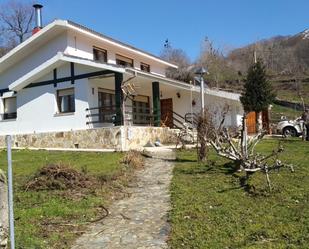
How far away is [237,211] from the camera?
786 centimetres

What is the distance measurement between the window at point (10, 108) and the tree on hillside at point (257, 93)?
1401cm

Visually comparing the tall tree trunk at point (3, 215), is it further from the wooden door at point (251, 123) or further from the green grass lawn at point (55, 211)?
the wooden door at point (251, 123)

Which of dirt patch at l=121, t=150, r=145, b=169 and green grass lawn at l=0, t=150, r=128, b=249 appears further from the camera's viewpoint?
dirt patch at l=121, t=150, r=145, b=169

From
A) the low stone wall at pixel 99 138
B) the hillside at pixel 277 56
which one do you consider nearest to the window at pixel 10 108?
the low stone wall at pixel 99 138

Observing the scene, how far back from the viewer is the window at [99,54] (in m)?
25.2

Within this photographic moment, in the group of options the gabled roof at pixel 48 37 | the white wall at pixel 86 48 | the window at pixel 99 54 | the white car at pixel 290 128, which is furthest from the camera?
the white car at pixel 290 128

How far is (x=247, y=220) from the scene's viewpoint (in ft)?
24.0

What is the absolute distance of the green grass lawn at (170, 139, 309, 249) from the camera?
644cm

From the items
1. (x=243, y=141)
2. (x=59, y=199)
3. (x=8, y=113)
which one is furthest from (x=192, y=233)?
(x=8, y=113)

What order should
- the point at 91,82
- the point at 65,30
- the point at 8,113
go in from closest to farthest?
the point at 91,82 < the point at 65,30 < the point at 8,113

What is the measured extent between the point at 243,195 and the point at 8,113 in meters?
19.0

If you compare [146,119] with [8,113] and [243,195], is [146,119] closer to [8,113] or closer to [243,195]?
[8,113]

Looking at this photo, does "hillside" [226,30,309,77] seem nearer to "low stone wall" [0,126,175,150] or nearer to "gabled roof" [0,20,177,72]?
"gabled roof" [0,20,177,72]

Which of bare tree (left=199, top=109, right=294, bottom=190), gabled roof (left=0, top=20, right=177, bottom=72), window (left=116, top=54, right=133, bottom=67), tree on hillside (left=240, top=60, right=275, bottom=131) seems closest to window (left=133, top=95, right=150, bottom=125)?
window (left=116, top=54, right=133, bottom=67)
